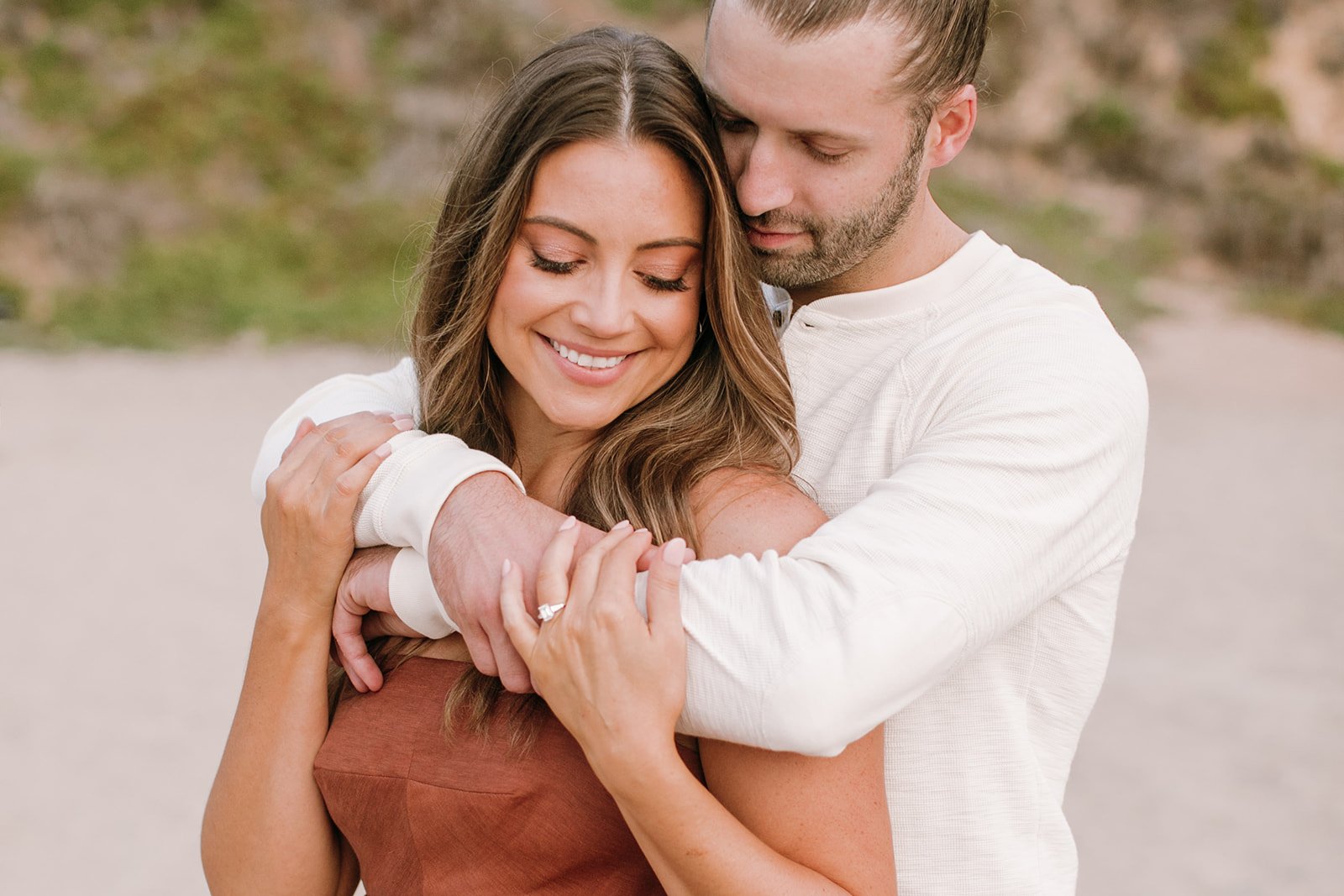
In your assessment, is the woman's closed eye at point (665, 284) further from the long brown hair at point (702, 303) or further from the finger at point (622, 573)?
the finger at point (622, 573)

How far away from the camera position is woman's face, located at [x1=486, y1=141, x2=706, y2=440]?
2098mm

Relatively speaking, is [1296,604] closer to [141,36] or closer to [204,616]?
[204,616]

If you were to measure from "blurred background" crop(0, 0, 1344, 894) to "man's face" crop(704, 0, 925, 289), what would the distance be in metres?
0.54

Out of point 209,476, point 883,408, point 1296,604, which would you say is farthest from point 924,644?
point 209,476

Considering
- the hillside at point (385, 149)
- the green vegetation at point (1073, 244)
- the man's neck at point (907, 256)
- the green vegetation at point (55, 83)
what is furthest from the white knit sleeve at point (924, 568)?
the green vegetation at point (55, 83)

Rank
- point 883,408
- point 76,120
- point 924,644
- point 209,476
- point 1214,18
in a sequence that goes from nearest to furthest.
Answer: point 924,644, point 883,408, point 209,476, point 76,120, point 1214,18

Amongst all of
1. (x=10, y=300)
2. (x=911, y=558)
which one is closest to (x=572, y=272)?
(x=911, y=558)

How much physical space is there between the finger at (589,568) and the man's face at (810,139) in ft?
2.40

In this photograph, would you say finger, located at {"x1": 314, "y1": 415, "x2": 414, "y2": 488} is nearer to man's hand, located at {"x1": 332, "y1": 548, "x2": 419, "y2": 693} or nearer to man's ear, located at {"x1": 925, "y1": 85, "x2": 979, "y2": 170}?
man's hand, located at {"x1": 332, "y1": 548, "x2": 419, "y2": 693}

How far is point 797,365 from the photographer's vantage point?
243 cm

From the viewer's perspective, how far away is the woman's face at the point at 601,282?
210cm

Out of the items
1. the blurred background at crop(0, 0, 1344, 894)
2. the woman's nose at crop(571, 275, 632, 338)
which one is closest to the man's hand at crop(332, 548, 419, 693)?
the woman's nose at crop(571, 275, 632, 338)

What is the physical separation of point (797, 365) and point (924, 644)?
0.82 meters

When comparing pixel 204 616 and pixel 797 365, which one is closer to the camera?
pixel 797 365
